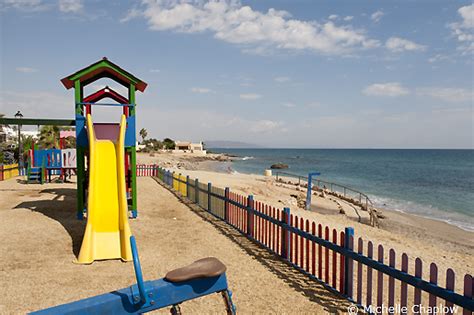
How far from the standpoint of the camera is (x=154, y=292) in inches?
112

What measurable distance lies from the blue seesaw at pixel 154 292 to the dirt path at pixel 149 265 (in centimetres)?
229

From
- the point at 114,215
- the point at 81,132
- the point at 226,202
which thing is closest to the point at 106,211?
the point at 114,215

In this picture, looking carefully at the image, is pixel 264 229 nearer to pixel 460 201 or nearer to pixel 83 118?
pixel 83 118

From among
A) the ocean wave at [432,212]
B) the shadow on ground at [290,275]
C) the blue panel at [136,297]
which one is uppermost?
the blue panel at [136,297]

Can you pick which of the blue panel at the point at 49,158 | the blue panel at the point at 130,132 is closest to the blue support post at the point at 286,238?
the blue panel at the point at 130,132

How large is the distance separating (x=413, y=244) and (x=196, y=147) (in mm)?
124756

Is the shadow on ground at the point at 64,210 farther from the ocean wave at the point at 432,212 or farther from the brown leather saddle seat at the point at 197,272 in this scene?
the ocean wave at the point at 432,212

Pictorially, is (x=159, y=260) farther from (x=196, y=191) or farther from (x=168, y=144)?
(x=168, y=144)

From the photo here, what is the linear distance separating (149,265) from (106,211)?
171 cm

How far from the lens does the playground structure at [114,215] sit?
9.14 feet

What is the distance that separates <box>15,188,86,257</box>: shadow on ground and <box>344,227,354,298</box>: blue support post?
5701 millimetres

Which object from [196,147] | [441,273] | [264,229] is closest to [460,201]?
[441,273]

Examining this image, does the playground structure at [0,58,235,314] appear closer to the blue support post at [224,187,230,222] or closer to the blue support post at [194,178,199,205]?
the blue support post at [194,178,199,205]

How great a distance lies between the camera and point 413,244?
11.2 metres
